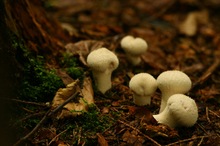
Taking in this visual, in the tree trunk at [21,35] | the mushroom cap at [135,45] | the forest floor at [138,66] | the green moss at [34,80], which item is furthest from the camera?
the mushroom cap at [135,45]

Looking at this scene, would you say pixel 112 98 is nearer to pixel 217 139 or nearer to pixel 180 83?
pixel 180 83

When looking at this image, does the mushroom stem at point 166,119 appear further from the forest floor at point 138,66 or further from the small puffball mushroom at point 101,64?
the small puffball mushroom at point 101,64

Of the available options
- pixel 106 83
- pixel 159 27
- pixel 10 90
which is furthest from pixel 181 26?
pixel 10 90

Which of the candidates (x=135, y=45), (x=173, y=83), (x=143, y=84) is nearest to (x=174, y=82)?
(x=173, y=83)

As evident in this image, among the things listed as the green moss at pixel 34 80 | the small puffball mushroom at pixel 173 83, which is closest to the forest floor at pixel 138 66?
the green moss at pixel 34 80

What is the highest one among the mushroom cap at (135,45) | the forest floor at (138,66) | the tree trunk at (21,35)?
the tree trunk at (21,35)

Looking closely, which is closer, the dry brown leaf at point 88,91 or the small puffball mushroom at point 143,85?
the small puffball mushroom at point 143,85
